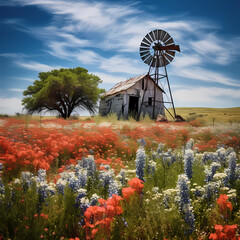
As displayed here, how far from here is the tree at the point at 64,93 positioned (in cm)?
2133

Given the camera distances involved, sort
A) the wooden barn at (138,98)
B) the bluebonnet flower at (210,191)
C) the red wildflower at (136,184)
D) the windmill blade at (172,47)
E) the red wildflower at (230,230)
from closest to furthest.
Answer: the red wildflower at (230,230) < the red wildflower at (136,184) < the bluebonnet flower at (210,191) < the windmill blade at (172,47) < the wooden barn at (138,98)

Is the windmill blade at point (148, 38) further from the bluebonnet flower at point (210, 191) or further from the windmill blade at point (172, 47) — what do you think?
the bluebonnet flower at point (210, 191)

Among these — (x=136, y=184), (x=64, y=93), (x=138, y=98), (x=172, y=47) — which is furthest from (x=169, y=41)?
(x=136, y=184)

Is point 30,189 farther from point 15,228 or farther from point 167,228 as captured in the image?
point 167,228

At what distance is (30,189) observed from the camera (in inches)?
116

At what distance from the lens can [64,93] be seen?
21.9 metres

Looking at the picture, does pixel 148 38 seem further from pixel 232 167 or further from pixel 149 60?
pixel 232 167

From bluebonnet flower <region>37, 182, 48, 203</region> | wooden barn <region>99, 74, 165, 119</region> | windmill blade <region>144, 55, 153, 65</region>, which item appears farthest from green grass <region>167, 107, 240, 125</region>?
bluebonnet flower <region>37, 182, 48, 203</region>

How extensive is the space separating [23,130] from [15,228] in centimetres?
579

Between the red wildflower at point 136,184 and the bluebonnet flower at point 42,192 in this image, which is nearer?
the red wildflower at point 136,184

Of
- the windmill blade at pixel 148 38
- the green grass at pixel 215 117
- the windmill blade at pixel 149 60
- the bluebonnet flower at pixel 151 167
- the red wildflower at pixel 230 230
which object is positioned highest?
the windmill blade at pixel 148 38

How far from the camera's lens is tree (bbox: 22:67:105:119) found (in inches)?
840

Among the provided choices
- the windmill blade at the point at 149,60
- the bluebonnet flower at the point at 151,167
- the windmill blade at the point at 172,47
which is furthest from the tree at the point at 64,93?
the bluebonnet flower at the point at 151,167

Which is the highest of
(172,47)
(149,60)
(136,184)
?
(172,47)
